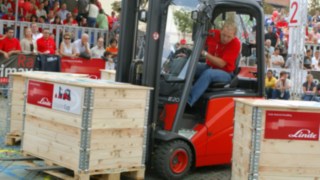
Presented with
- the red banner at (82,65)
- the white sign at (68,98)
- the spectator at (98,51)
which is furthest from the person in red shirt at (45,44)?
the white sign at (68,98)

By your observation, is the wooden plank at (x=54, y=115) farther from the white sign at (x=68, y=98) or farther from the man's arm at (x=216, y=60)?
the man's arm at (x=216, y=60)

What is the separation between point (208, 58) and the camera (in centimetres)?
756

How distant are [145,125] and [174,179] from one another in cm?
86

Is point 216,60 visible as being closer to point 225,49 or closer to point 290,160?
point 225,49

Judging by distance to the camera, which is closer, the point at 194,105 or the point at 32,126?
the point at 32,126

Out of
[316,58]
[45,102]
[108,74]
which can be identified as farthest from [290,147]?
[316,58]

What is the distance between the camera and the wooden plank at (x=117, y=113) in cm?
630

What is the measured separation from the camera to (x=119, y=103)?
6484 mm

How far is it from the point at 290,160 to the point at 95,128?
2199 millimetres

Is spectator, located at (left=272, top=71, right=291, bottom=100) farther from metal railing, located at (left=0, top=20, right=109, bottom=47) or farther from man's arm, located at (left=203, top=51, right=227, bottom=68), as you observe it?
man's arm, located at (left=203, top=51, right=227, bottom=68)

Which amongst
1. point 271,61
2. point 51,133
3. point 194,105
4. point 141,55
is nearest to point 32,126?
point 51,133

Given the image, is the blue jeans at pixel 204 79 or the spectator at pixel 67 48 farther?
the spectator at pixel 67 48

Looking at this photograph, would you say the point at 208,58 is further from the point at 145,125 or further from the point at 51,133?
the point at 51,133

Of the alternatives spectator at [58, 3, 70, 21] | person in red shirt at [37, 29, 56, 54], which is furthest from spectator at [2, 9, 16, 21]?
person in red shirt at [37, 29, 56, 54]
